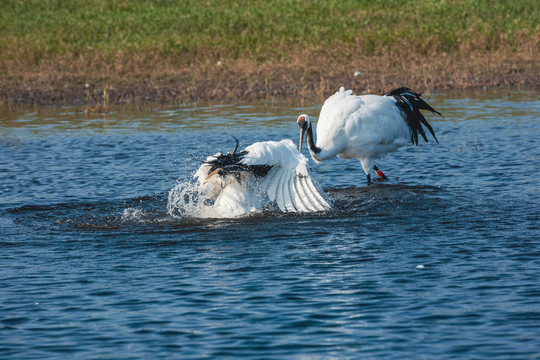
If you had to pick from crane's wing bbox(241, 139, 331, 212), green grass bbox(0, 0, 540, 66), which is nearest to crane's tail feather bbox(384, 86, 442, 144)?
crane's wing bbox(241, 139, 331, 212)

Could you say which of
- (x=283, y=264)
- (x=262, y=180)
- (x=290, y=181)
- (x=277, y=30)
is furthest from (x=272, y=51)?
(x=283, y=264)

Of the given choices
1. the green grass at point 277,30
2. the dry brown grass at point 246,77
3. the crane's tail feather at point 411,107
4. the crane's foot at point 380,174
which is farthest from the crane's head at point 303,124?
the green grass at point 277,30

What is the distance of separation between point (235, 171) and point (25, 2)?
95.6 ft

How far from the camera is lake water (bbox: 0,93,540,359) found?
5.13 m

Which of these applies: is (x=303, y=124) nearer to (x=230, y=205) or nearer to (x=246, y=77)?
(x=230, y=205)

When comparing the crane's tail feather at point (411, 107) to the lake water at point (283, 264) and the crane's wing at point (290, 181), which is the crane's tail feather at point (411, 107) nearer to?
the lake water at point (283, 264)

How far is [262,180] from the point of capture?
341 inches

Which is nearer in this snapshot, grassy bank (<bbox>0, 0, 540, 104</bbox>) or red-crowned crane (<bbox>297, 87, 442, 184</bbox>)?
red-crowned crane (<bbox>297, 87, 442, 184</bbox>)

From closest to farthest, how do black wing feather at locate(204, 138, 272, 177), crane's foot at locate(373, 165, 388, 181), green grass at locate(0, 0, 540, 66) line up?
black wing feather at locate(204, 138, 272, 177) < crane's foot at locate(373, 165, 388, 181) < green grass at locate(0, 0, 540, 66)

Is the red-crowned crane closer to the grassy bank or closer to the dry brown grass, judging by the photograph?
the dry brown grass

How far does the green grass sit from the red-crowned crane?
37.9 feet

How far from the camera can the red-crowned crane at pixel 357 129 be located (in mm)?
10031

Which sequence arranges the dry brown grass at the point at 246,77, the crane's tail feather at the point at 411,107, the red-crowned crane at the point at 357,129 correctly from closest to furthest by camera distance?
the red-crowned crane at the point at 357,129 < the crane's tail feather at the point at 411,107 < the dry brown grass at the point at 246,77

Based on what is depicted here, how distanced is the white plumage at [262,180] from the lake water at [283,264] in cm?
20
